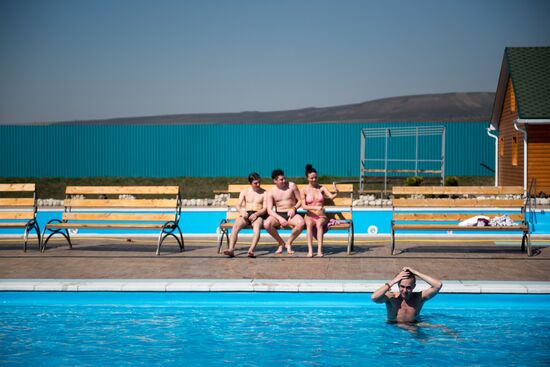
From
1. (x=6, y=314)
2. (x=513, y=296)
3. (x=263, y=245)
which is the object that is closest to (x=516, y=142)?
(x=263, y=245)

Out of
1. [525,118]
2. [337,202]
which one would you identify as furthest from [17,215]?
[525,118]

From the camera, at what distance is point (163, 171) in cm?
3169

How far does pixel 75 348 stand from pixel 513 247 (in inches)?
247

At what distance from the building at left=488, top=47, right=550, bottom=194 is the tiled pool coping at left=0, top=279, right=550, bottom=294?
11.9m

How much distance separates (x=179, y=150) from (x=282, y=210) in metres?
23.2

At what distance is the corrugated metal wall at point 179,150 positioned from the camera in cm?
3061

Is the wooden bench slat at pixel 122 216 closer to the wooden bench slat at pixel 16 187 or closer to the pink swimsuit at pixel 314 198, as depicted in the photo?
the wooden bench slat at pixel 16 187

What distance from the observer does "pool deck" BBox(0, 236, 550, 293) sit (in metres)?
6.55

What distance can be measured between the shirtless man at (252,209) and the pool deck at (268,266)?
13.9 inches

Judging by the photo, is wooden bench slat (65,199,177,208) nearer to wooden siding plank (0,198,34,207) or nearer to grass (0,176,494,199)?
wooden siding plank (0,198,34,207)

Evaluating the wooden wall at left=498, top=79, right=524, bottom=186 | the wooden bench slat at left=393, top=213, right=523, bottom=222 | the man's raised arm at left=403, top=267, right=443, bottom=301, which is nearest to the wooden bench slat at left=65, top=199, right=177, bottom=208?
the wooden bench slat at left=393, top=213, right=523, bottom=222

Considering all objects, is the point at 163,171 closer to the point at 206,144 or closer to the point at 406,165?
the point at 206,144

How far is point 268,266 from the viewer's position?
784cm

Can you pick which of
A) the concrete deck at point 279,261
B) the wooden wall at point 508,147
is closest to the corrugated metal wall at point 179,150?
the wooden wall at point 508,147
